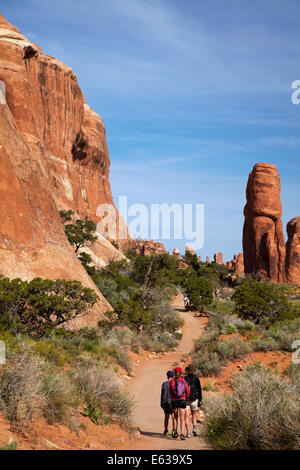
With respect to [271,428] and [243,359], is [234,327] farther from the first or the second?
[271,428]

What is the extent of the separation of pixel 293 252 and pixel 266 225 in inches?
258

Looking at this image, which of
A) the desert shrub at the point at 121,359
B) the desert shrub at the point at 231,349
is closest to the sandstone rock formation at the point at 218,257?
the desert shrub at the point at 231,349

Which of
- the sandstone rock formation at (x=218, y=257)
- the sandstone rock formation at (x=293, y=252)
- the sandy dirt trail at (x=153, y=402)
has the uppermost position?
the sandstone rock formation at (x=218, y=257)

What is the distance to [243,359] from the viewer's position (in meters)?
15.4

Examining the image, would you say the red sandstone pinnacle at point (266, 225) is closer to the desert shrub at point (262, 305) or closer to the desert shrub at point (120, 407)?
the desert shrub at point (262, 305)

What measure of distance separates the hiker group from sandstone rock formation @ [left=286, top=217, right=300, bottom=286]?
55639 millimetres

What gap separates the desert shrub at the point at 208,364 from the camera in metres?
14.5

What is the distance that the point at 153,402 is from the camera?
1186 cm

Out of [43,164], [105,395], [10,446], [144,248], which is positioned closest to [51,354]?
[105,395]

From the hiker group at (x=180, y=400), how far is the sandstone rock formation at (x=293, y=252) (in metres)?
55.6

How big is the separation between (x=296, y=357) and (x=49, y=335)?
9.22 metres

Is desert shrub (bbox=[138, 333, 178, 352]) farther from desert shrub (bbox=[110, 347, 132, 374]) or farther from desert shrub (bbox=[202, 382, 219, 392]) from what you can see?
desert shrub (bbox=[202, 382, 219, 392])

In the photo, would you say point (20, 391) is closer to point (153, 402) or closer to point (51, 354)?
point (51, 354)
